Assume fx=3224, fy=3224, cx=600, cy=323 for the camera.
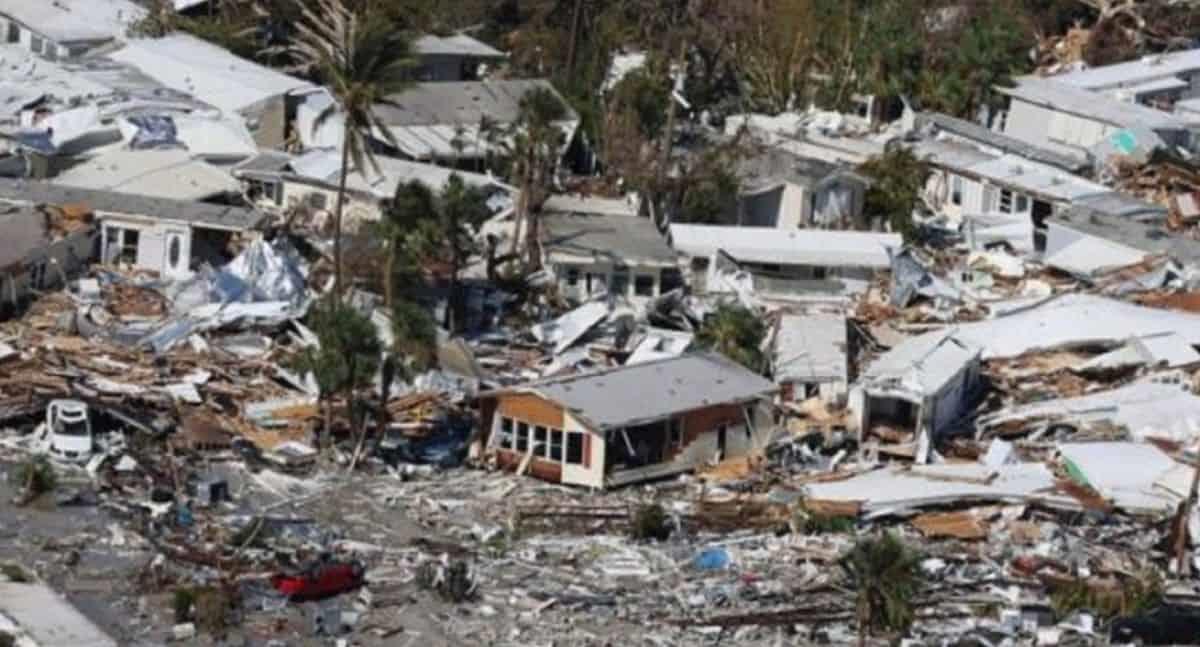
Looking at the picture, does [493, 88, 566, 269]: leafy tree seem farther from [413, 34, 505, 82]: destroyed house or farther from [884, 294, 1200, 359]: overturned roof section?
[413, 34, 505, 82]: destroyed house

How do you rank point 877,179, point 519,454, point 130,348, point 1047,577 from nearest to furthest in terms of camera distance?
point 1047,577
point 519,454
point 130,348
point 877,179

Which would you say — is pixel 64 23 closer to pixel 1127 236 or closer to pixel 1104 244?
pixel 1104 244

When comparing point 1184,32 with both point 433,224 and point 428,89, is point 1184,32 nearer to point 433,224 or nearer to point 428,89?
point 428,89

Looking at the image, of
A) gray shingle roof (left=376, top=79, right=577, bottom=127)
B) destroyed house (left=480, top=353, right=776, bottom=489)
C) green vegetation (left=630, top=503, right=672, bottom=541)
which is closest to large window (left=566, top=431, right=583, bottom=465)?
destroyed house (left=480, top=353, right=776, bottom=489)

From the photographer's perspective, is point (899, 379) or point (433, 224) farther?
point (433, 224)

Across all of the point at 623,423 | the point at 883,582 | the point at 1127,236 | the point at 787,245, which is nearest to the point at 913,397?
the point at 623,423

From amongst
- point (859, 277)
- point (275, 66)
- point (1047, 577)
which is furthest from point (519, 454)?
point (275, 66)
